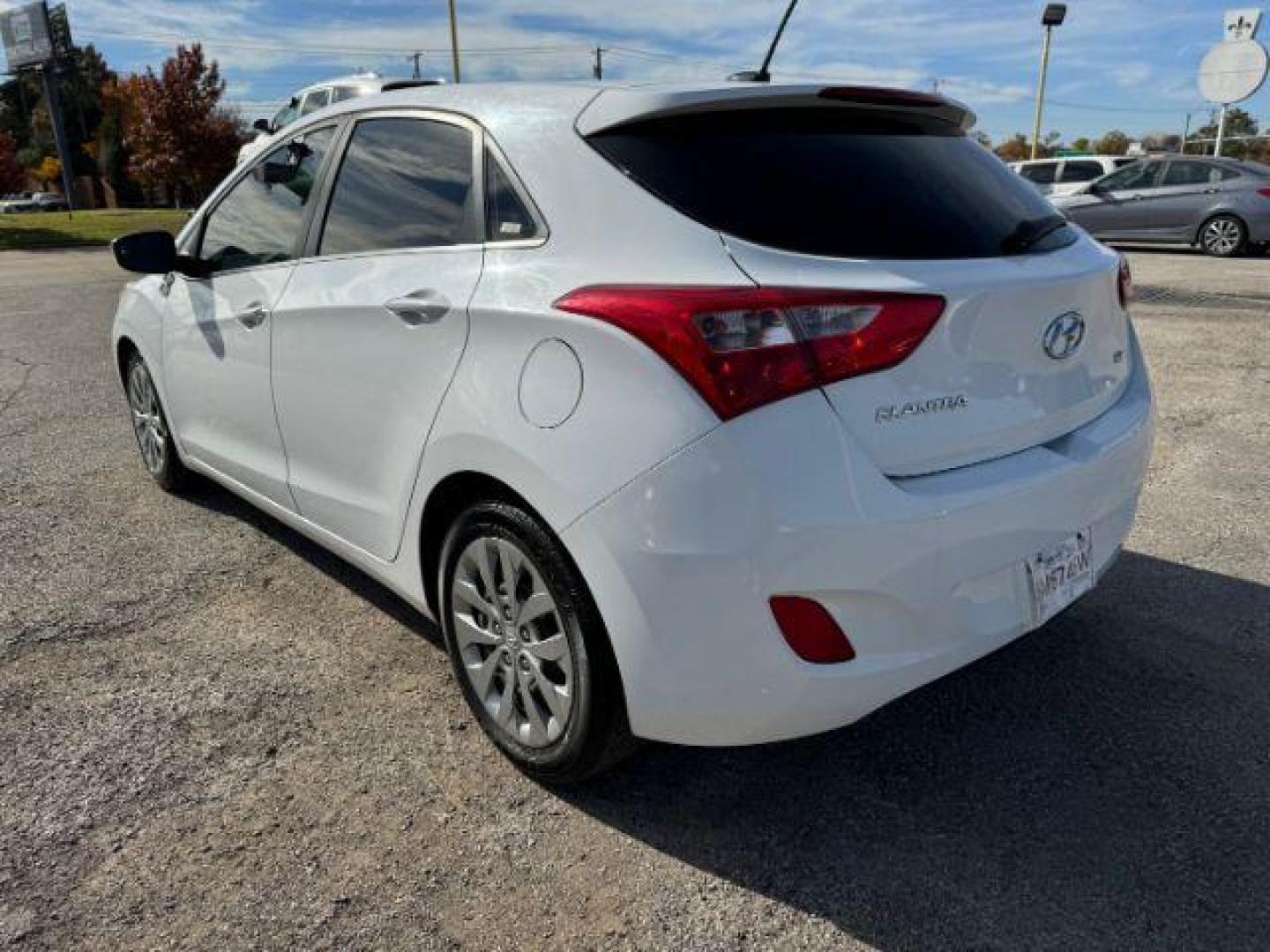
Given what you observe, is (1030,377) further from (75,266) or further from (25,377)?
(75,266)

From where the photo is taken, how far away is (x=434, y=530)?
2727mm

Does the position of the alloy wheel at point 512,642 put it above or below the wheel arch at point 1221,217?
above

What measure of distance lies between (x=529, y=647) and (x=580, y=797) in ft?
1.37

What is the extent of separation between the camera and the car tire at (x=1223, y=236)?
14.7 metres

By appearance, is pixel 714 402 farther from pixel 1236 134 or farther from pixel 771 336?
pixel 1236 134

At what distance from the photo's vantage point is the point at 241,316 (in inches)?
137

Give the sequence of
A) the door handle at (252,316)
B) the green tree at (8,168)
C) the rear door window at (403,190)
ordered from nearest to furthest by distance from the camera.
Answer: the rear door window at (403,190)
the door handle at (252,316)
the green tree at (8,168)

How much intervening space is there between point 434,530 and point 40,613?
6.02 ft

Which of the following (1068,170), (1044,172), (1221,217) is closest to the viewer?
(1221,217)

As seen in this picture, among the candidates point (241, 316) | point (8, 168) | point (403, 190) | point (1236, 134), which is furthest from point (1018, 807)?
point (8, 168)

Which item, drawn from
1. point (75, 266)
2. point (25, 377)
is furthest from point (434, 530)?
point (75, 266)

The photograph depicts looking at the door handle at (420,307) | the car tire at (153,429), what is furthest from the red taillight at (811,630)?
the car tire at (153,429)

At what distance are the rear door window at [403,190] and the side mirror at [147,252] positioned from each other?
114cm

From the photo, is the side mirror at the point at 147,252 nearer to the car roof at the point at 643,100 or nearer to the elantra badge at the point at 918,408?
the car roof at the point at 643,100
